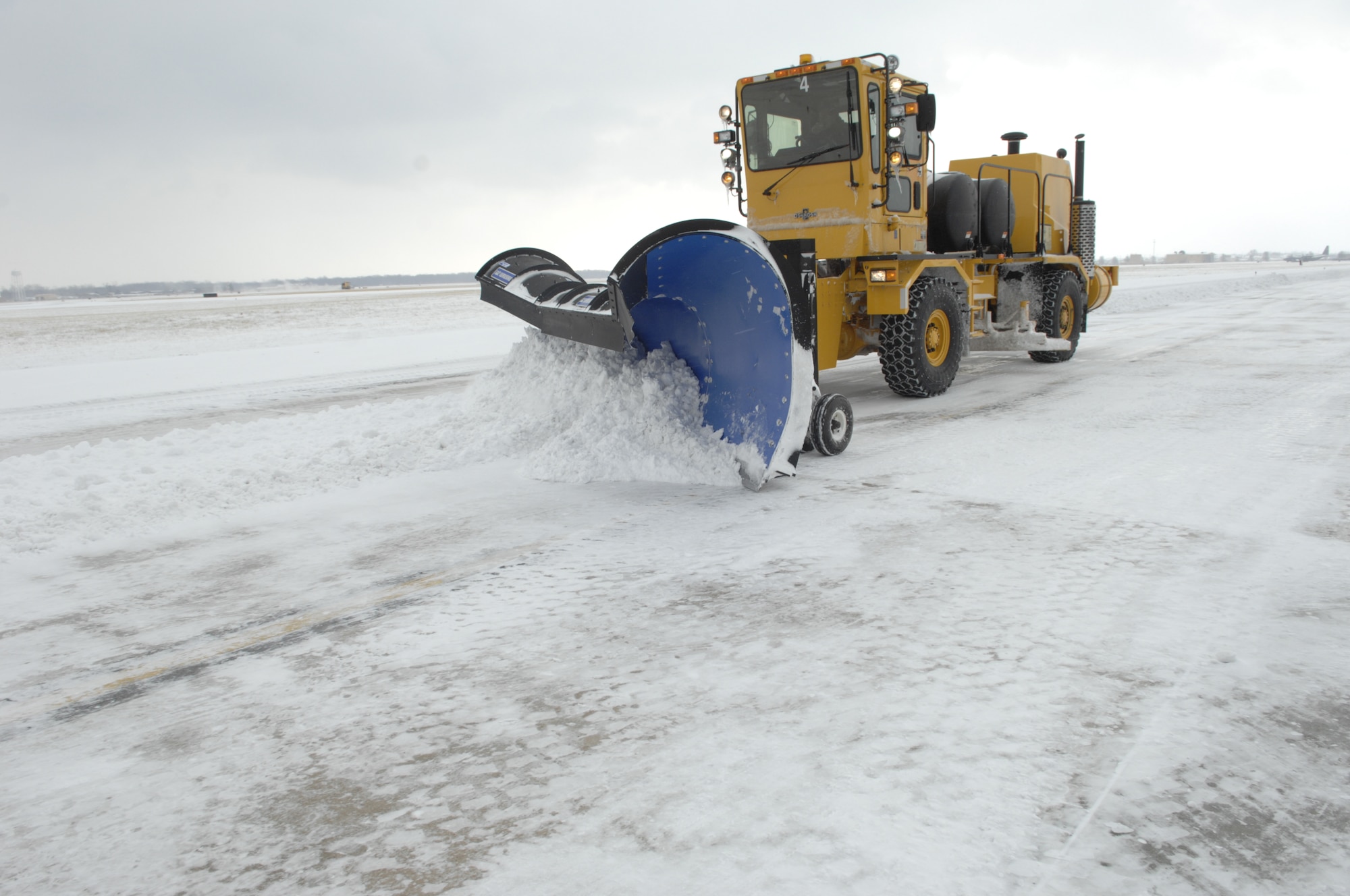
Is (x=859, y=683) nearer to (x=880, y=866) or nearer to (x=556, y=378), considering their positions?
(x=880, y=866)

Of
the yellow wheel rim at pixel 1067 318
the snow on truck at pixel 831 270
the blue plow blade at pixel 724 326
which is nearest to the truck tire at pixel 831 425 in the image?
the snow on truck at pixel 831 270

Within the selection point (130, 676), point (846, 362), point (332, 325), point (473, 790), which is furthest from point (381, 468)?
point (332, 325)

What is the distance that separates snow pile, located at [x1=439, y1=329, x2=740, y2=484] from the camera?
17.9ft

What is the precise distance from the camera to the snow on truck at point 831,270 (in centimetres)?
522

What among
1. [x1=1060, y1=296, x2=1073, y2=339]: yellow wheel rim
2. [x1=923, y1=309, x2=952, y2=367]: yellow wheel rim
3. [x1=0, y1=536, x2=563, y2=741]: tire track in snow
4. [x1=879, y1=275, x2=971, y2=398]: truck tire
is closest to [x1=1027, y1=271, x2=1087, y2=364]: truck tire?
[x1=1060, y1=296, x2=1073, y2=339]: yellow wheel rim

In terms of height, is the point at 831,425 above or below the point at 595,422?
below

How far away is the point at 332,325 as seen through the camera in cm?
2570

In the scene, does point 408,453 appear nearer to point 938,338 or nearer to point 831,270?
point 831,270

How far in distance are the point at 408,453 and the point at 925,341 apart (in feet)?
16.0

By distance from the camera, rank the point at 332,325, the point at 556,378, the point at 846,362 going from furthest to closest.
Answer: the point at 332,325 → the point at 846,362 → the point at 556,378

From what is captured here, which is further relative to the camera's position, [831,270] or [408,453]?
[831,270]

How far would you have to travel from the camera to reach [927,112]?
7.36 m

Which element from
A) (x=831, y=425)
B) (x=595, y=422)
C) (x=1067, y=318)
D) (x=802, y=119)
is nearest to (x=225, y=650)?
(x=595, y=422)

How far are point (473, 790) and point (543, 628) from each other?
3.38 feet
